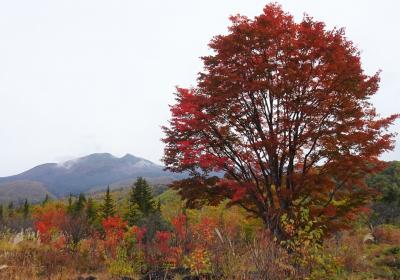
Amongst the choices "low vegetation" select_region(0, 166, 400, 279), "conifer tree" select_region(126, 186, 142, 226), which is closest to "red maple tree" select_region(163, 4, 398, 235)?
"low vegetation" select_region(0, 166, 400, 279)

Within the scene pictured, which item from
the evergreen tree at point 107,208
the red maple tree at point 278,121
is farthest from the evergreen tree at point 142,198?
the red maple tree at point 278,121

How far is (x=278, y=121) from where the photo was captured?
12.8m

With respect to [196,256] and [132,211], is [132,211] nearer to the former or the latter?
[132,211]

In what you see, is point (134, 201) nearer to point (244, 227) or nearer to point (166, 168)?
point (244, 227)

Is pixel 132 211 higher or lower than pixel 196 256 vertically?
lower

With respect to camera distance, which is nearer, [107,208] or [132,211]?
[132,211]

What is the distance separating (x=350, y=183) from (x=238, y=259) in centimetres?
619

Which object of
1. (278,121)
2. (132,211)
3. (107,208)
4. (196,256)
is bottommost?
(132,211)

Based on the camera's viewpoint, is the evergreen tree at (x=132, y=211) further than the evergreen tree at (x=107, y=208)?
No

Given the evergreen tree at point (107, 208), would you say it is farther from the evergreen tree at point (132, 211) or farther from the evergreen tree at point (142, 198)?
the evergreen tree at point (142, 198)

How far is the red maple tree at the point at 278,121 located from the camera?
1231cm

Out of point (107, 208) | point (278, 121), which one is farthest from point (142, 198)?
point (278, 121)

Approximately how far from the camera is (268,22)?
13.1 m

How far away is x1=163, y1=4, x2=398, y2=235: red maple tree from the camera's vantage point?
12.3 meters
